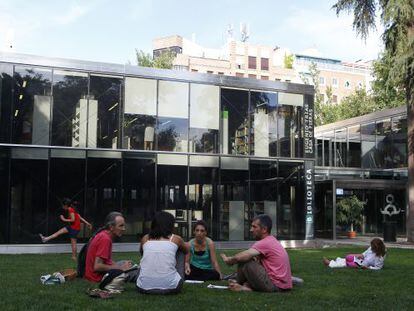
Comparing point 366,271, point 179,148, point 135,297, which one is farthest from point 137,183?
point 135,297

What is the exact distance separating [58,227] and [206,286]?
1067 centimetres

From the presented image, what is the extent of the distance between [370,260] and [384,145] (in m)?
18.7

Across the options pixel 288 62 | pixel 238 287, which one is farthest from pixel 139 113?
pixel 288 62

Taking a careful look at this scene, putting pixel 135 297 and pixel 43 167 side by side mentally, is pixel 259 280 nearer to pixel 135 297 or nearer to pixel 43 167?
pixel 135 297

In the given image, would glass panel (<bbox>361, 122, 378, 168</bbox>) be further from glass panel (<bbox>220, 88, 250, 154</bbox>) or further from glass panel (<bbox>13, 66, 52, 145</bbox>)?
glass panel (<bbox>13, 66, 52, 145</bbox>)

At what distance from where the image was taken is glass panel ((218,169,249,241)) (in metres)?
20.3

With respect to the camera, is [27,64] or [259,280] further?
[27,64]

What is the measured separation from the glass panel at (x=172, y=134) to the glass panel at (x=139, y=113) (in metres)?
0.29

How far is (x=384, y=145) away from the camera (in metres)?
29.3

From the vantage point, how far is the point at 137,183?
1922 centimetres

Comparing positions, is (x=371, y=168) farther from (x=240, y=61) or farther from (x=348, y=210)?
(x=240, y=61)

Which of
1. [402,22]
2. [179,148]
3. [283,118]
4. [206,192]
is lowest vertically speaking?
[206,192]

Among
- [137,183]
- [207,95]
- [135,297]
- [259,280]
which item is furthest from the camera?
[207,95]

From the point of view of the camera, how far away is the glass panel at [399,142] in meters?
28.3
